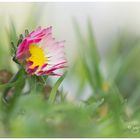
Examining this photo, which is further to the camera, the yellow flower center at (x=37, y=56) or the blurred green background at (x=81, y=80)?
the yellow flower center at (x=37, y=56)

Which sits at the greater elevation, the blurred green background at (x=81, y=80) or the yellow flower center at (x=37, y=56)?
the yellow flower center at (x=37, y=56)

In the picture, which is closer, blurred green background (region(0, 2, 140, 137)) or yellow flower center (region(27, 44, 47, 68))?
blurred green background (region(0, 2, 140, 137))

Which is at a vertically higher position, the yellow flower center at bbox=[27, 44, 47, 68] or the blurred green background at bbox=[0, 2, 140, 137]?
the yellow flower center at bbox=[27, 44, 47, 68]

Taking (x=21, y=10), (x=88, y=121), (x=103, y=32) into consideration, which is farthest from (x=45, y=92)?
(x=103, y=32)

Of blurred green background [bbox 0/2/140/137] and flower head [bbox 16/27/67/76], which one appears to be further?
flower head [bbox 16/27/67/76]

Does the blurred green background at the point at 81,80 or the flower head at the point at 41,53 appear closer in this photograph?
the blurred green background at the point at 81,80
